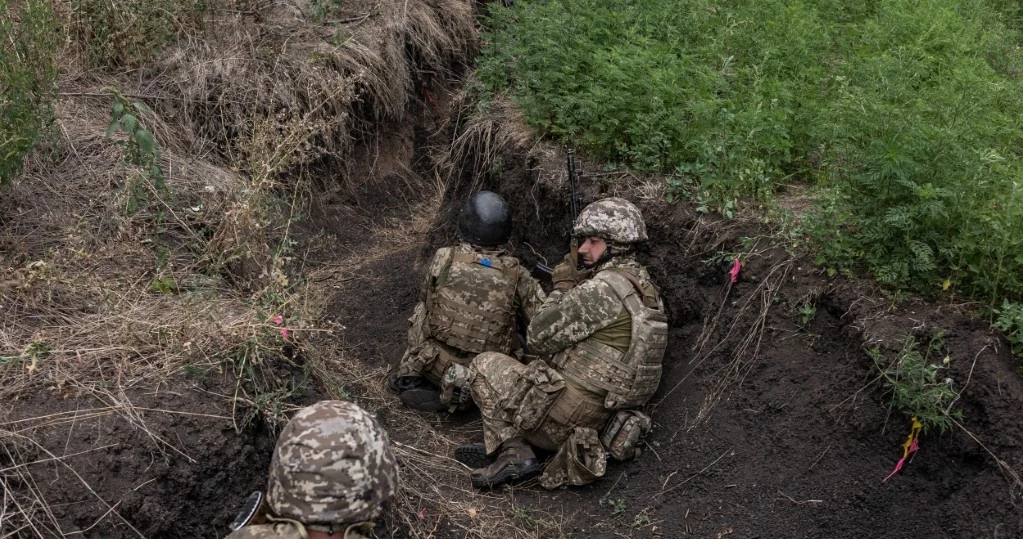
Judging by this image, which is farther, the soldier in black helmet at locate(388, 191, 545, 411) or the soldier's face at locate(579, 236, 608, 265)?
the soldier in black helmet at locate(388, 191, 545, 411)

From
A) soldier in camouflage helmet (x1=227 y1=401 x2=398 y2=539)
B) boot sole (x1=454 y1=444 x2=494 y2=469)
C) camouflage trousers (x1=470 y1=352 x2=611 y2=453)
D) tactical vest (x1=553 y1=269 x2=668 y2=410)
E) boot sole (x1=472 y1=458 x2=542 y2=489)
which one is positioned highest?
soldier in camouflage helmet (x1=227 y1=401 x2=398 y2=539)

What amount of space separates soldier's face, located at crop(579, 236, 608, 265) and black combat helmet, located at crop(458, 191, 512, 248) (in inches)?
32.5

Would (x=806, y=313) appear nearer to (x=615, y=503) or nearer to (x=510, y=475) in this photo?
(x=615, y=503)

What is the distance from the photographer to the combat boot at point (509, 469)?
5.94 meters

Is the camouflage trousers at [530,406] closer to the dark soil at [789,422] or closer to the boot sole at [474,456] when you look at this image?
the boot sole at [474,456]

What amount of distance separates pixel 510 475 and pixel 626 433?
0.81 metres

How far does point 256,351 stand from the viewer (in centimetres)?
468

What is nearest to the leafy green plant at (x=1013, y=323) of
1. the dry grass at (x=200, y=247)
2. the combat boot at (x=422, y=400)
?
the dry grass at (x=200, y=247)

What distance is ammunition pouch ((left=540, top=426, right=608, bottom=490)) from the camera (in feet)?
19.0

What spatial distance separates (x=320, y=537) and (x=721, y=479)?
2.88m

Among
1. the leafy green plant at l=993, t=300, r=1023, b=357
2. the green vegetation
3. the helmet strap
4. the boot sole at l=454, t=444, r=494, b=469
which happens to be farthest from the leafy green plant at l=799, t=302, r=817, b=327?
the boot sole at l=454, t=444, r=494, b=469

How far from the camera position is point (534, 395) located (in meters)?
6.01

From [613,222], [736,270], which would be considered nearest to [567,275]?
[613,222]

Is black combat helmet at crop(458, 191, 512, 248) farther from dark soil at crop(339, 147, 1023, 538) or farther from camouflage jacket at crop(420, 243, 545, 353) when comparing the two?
dark soil at crop(339, 147, 1023, 538)
